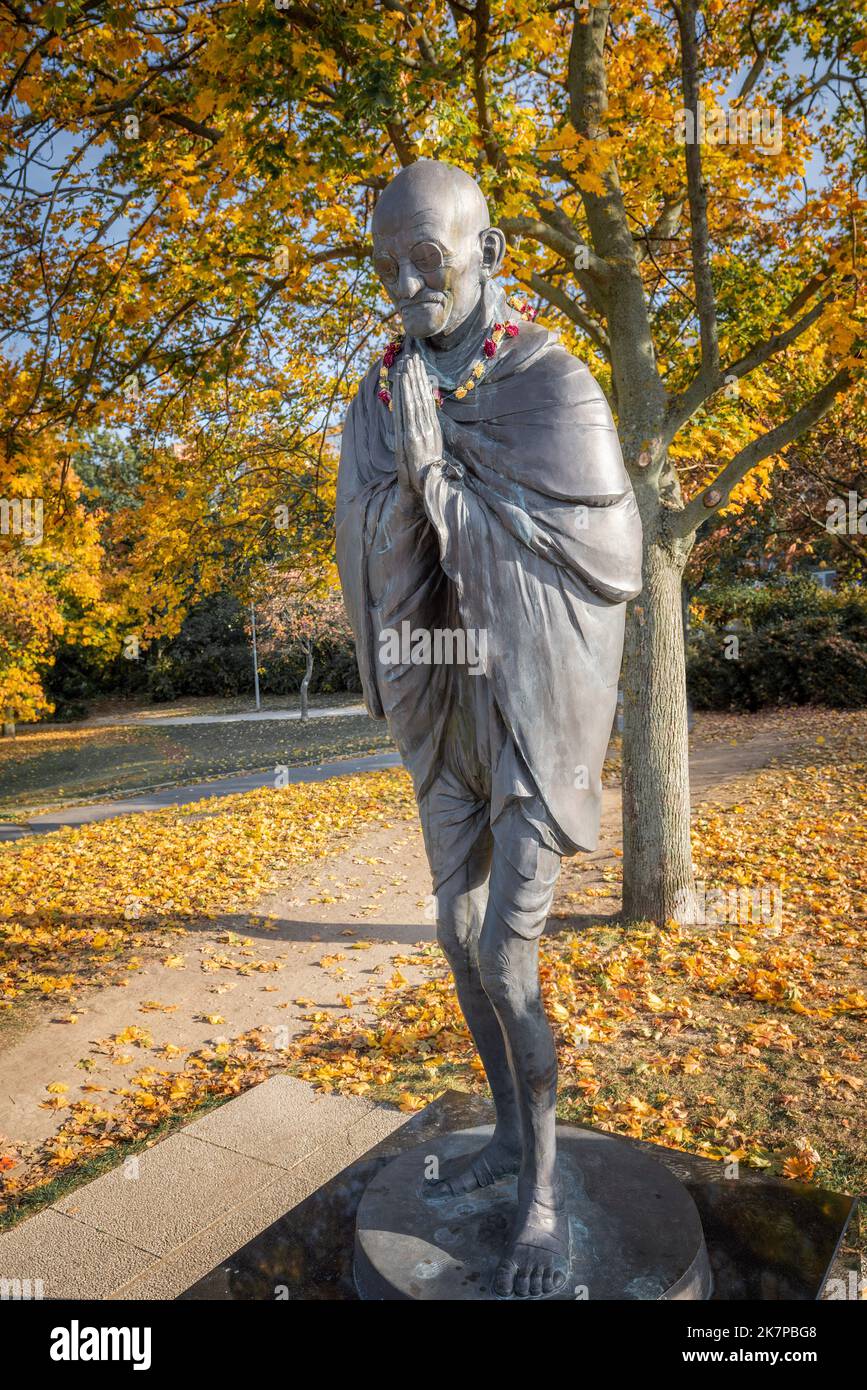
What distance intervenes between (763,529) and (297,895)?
55.0 ft

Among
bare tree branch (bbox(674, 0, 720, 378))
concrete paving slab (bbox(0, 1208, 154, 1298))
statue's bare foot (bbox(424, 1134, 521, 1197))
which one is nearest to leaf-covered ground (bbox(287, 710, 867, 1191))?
concrete paving slab (bbox(0, 1208, 154, 1298))

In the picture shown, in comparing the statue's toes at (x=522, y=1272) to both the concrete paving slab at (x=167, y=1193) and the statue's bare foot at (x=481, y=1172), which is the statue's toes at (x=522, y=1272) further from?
the concrete paving slab at (x=167, y=1193)

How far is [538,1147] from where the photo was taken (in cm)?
262

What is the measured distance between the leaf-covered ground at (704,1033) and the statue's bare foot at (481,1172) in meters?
1.64

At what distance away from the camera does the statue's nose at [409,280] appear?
96.7 inches

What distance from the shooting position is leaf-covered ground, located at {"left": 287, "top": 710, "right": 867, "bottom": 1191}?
175 inches

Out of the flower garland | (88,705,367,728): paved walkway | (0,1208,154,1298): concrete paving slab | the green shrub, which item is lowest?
(0,1208,154,1298): concrete paving slab

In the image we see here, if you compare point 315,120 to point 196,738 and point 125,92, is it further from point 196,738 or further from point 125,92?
point 196,738

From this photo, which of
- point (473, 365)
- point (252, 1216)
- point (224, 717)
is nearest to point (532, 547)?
point (473, 365)

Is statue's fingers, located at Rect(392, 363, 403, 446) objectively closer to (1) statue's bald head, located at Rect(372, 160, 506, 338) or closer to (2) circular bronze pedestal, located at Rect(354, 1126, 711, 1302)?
(1) statue's bald head, located at Rect(372, 160, 506, 338)

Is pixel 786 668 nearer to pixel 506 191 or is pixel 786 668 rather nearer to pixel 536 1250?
pixel 506 191

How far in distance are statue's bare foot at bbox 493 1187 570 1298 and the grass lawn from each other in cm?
1232
